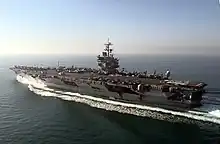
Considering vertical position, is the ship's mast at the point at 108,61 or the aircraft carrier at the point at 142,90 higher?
the ship's mast at the point at 108,61

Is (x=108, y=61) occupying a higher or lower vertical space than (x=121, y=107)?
higher

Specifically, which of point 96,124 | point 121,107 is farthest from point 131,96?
point 96,124

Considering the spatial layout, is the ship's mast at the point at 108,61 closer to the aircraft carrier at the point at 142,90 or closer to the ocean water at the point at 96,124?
the aircraft carrier at the point at 142,90

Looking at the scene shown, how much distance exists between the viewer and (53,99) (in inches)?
1635

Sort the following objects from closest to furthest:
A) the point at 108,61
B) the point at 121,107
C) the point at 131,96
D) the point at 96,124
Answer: the point at 96,124 < the point at 121,107 < the point at 131,96 < the point at 108,61

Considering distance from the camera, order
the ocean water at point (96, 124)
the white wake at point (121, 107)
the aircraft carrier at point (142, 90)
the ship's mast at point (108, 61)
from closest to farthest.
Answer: the ocean water at point (96, 124), the white wake at point (121, 107), the aircraft carrier at point (142, 90), the ship's mast at point (108, 61)

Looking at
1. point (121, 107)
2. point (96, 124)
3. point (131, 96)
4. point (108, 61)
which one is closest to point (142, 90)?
point (131, 96)

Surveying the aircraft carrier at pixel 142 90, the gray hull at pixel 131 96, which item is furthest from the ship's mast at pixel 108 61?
the gray hull at pixel 131 96

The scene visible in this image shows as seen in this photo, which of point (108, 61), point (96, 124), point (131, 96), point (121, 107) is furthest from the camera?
point (108, 61)

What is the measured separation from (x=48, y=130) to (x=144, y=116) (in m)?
10.9

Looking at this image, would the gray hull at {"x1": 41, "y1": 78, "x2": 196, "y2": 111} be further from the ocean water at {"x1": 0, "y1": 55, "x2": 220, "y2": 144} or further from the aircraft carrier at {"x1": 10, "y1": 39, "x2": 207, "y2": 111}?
the ocean water at {"x1": 0, "y1": 55, "x2": 220, "y2": 144}

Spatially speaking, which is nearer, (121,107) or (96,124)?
(96,124)

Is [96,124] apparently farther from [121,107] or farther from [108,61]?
[108,61]

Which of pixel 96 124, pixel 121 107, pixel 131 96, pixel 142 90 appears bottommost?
pixel 96 124
